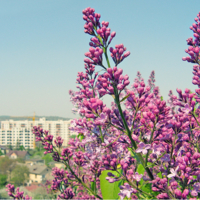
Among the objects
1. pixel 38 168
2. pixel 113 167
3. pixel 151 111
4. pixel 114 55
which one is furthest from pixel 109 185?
pixel 38 168

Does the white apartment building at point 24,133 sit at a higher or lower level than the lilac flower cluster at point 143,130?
lower

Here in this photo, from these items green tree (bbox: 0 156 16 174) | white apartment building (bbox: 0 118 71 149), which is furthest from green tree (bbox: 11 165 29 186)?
white apartment building (bbox: 0 118 71 149)

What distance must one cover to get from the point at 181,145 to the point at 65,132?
14952 cm

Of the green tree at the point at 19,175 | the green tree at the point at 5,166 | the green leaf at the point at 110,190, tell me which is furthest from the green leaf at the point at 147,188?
the green tree at the point at 5,166

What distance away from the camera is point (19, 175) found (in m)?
64.1

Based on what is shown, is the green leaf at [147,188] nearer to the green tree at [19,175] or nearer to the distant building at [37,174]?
the green tree at [19,175]

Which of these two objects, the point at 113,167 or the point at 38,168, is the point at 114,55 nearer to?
the point at 113,167

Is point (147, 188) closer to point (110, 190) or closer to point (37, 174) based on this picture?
point (110, 190)

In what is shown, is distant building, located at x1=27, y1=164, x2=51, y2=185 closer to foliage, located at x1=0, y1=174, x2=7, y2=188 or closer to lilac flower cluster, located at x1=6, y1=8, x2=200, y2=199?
foliage, located at x1=0, y1=174, x2=7, y2=188

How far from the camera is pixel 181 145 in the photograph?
5.45 ft

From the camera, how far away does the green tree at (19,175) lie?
6256 cm

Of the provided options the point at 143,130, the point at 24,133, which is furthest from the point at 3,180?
the point at 24,133

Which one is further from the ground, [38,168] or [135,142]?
[135,142]

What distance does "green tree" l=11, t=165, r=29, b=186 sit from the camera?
2463 inches
